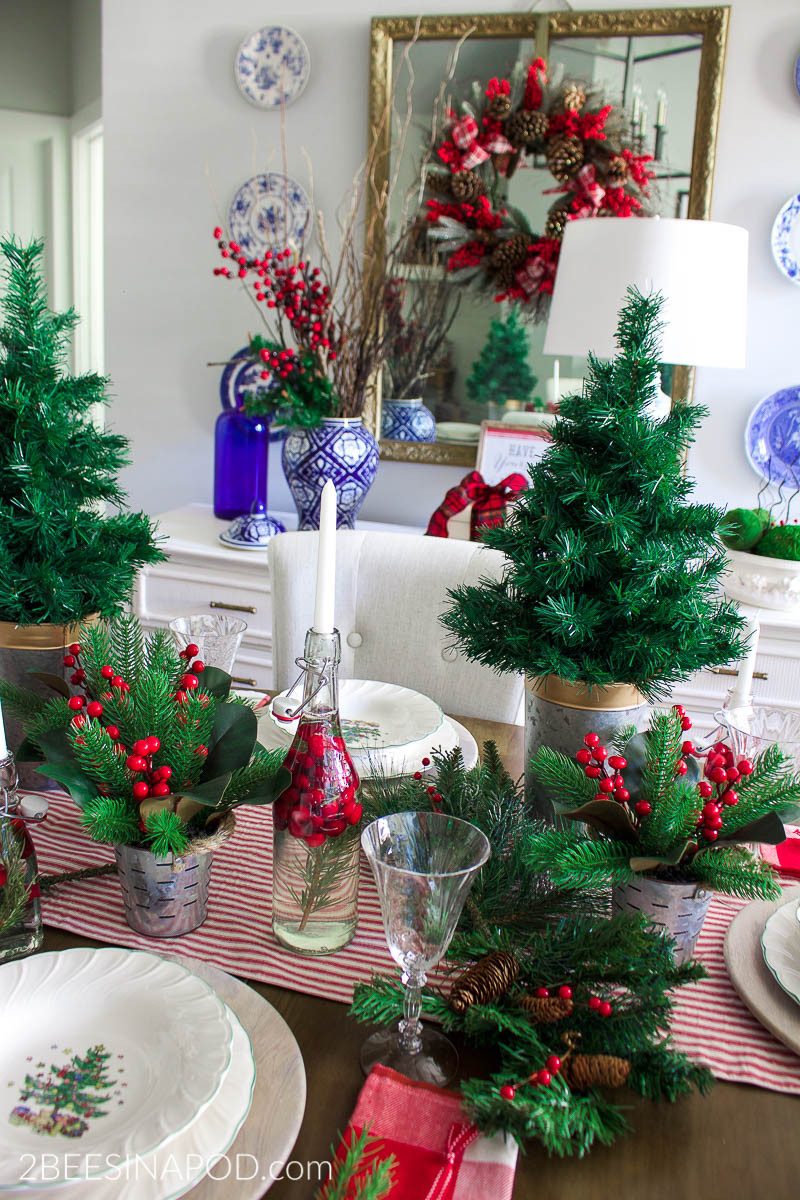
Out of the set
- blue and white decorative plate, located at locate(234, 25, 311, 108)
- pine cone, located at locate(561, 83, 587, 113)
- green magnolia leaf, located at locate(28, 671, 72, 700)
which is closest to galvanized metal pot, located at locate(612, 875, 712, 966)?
green magnolia leaf, located at locate(28, 671, 72, 700)

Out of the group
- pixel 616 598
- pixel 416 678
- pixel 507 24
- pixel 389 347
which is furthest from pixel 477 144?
pixel 616 598

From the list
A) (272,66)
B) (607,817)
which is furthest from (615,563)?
(272,66)

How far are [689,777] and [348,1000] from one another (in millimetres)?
311

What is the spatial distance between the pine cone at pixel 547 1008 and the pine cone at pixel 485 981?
21mm

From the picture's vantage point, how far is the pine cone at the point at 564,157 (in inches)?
86.1

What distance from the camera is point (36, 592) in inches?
34.8

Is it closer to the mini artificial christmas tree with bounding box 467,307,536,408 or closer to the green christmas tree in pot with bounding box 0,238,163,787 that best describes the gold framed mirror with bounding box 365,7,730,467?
the mini artificial christmas tree with bounding box 467,307,536,408

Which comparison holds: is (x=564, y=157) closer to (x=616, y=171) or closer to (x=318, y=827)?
(x=616, y=171)

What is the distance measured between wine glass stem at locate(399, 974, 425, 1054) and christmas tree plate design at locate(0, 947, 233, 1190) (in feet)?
0.38

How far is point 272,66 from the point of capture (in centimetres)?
243

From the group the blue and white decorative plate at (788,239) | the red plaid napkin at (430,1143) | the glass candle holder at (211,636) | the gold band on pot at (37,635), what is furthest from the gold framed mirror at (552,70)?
the red plaid napkin at (430,1143)

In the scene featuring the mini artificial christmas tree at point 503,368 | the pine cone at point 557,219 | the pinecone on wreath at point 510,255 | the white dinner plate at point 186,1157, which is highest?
the pine cone at point 557,219

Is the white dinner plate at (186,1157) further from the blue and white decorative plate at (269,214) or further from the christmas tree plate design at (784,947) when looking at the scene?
the blue and white decorative plate at (269,214)

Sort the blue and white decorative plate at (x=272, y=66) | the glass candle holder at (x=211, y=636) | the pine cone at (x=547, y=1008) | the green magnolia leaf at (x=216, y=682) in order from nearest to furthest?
1. the pine cone at (x=547, y=1008)
2. the green magnolia leaf at (x=216, y=682)
3. the glass candle holder at (x=211, y=636)
4. the blue and white decorative plate at (x=272, y=66)
